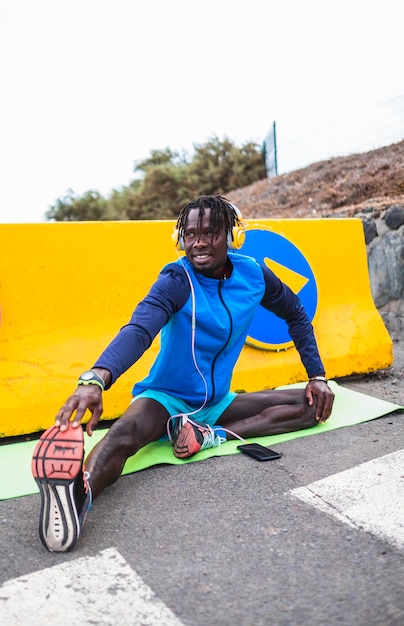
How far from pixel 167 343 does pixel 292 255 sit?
5.61 feet

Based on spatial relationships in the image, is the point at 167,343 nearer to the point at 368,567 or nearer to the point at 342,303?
the point at 368,567

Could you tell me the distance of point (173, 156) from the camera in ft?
109

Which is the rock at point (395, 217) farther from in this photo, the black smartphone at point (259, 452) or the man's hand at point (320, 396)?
the black smartphone at point (259, 452)

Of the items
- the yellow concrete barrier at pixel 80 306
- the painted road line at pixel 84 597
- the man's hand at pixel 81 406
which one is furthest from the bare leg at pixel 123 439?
the yellow concrete barrier at pixel 80 306

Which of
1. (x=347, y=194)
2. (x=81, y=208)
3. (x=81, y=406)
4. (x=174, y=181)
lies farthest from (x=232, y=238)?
(x=81, y=208)

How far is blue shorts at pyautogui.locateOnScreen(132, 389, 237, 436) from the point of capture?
3288 mm

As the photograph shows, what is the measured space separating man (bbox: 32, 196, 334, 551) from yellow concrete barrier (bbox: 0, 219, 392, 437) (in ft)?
2.20

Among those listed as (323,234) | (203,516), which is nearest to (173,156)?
(323,234)

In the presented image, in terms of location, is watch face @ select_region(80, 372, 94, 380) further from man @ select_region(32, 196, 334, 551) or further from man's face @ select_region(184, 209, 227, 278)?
man's face @ select_region(184, 209, 227, 278)

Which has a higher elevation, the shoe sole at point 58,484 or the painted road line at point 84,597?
the shoe sole at point 58,484

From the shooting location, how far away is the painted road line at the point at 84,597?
1910 millimetres

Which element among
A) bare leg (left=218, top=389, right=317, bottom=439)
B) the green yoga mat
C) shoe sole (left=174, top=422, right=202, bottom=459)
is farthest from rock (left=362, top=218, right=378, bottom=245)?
shoe sole (left=174, top=422, right=202, bottom=459)

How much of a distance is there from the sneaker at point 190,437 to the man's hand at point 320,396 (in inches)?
25.2

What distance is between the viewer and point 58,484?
2.32m
